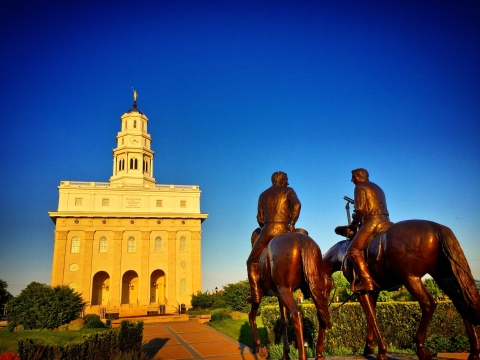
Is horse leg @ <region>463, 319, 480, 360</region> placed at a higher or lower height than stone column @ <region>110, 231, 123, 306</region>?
lower

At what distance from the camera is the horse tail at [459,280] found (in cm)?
546

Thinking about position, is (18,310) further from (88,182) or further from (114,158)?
(114,158)

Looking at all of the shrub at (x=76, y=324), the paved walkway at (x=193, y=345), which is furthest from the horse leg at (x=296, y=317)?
the shrub at (x=76, y=324)

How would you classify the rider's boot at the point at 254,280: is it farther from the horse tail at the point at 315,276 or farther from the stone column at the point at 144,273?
the stone column at the point at 144,273

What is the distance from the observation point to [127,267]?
51.7 m

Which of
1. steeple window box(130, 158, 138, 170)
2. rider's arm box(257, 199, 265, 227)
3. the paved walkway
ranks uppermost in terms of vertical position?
steeple window box(130, 158, 138, 170)

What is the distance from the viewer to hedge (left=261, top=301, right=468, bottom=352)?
13.3m

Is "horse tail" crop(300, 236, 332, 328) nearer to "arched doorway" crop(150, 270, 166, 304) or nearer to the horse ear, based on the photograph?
the horse ear

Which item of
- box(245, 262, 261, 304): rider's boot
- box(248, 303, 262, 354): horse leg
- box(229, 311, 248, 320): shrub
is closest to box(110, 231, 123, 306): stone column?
box(229, 311, 248, 320): shrub

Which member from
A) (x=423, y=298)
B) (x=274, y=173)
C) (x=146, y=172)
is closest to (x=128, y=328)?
(x=274, y=173)

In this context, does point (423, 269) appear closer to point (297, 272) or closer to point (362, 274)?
point (362, 274)

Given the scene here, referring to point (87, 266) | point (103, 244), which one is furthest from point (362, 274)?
point (103, 244)

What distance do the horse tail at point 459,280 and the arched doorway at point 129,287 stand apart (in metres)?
51.6

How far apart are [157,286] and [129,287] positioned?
399 centimetres
